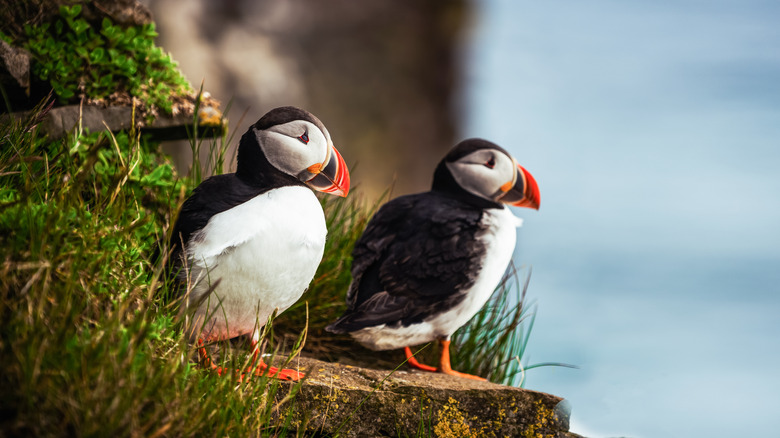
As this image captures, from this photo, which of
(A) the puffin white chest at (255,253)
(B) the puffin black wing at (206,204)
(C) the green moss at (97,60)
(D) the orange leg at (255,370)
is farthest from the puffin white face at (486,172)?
(C) the green moss at (97,60)

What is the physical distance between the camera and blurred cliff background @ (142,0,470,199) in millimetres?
6773

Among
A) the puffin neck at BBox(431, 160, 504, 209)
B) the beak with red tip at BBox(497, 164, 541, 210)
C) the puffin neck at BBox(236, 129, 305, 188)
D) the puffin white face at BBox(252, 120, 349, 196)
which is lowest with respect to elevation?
the puffin neck at BBox(236, 129, 305, 188)

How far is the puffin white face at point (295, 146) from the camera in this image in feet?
7.88

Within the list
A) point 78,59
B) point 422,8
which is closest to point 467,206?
point 78,59

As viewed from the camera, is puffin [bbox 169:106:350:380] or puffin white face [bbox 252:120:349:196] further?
puffin white face [bbox 252:120:349:196]

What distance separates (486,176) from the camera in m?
2.92

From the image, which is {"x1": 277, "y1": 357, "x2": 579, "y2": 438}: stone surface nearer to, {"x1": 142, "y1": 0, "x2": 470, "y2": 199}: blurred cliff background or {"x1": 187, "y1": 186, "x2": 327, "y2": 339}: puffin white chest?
{"x1": 187, "y1": 186, "x2": 327, "y2": 339}: puffin white chest

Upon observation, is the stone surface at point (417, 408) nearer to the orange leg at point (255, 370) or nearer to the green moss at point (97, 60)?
the orange leg at point (255, 370)

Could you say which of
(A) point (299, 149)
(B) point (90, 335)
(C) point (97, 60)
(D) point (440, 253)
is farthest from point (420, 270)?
(C) point (97, 60)

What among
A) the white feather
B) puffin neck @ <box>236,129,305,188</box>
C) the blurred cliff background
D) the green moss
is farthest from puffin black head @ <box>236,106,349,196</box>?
the blurred cliff background

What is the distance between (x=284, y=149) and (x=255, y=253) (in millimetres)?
399

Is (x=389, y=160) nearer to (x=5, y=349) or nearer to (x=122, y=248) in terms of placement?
(x=122, y=248)

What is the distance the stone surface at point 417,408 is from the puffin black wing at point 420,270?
0.25 m

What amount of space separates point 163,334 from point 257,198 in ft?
1.85
